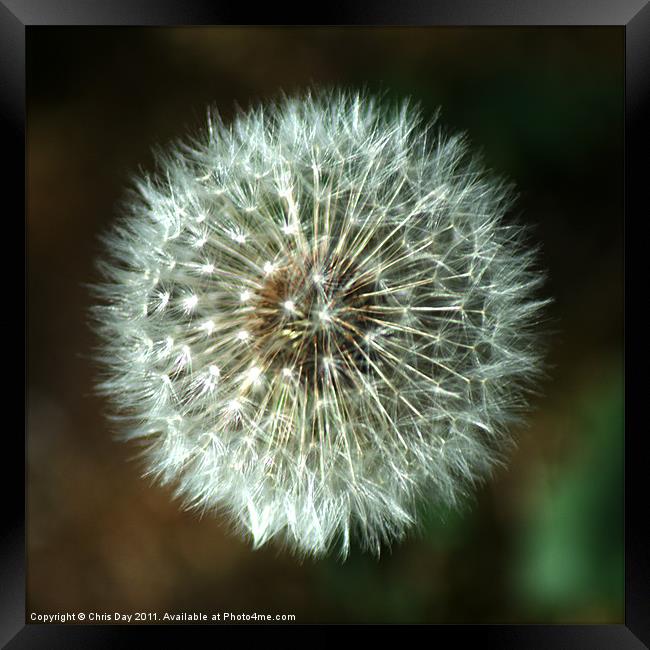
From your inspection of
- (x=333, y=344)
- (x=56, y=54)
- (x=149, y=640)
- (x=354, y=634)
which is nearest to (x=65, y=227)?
(x=56, y=54)

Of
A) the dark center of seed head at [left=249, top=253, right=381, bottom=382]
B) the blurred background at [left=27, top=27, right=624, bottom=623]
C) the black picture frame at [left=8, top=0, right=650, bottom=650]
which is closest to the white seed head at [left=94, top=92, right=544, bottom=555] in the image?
the dark center of seed head at [left=249, top=253, right=381, bottom=382]

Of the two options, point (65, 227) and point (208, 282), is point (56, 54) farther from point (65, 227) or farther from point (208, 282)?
point (208, 282)

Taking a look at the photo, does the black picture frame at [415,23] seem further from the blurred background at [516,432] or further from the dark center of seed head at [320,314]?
the dark center of seed head at [320,314]

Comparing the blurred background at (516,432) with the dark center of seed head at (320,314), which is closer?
the dark center of seed head at (320,314)

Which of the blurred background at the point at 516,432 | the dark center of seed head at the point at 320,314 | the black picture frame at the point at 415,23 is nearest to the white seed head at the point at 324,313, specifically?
the dark center of seed head at the point at 320,314

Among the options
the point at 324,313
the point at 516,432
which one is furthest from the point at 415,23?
the point at 516,432
